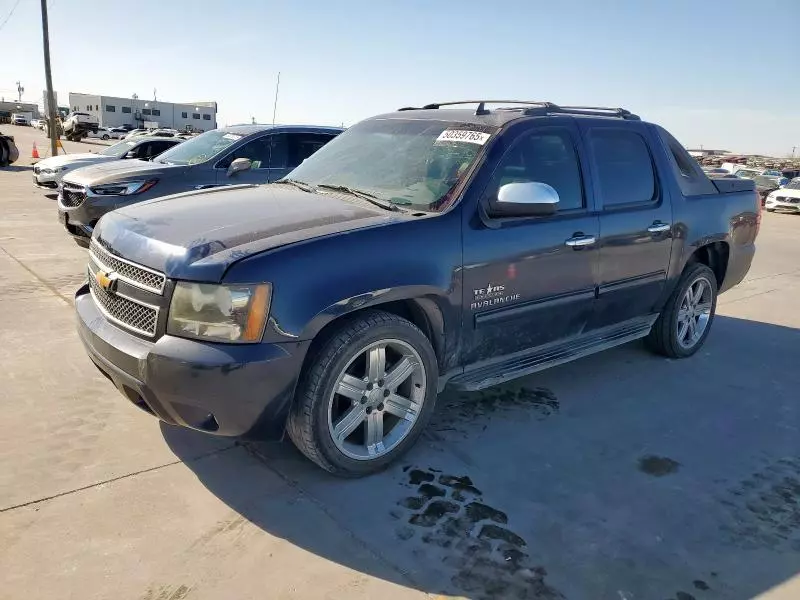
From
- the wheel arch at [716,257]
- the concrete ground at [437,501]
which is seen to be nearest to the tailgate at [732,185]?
the wheel arch at [716,257]

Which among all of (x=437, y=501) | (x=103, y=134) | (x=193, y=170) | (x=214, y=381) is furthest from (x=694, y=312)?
(x=103, y=134)

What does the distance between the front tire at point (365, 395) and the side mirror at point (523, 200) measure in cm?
83

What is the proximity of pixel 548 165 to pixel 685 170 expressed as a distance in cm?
171

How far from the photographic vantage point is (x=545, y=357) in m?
4.01

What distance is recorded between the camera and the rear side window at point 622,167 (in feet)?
14.0

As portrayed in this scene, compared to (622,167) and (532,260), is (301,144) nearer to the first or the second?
(622,167)

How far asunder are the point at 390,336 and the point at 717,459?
6.74 feet

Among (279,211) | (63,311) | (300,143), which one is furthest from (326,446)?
(300,143)

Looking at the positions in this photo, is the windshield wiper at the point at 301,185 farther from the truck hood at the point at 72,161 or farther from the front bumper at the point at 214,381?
the truck hood at the point at 72,161

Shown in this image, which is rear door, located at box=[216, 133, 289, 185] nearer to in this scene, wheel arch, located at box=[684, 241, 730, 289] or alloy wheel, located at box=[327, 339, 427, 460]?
wheel arch, located at box=[684, 241, 730, 289]

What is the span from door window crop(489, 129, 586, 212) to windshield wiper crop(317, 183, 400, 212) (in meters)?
0.60

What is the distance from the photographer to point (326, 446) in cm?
304

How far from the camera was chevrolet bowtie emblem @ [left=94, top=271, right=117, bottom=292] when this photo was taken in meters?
3.09

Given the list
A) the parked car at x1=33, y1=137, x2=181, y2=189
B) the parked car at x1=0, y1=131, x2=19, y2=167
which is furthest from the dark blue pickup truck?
the parked car at x1=0, y1=131, x2=19, y2=167
